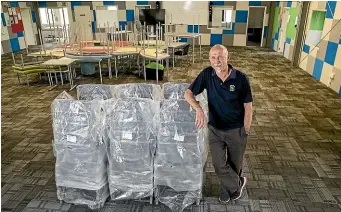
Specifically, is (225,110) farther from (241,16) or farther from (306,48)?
(241,16)

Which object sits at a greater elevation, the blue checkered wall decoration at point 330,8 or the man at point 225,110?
the blue checkered wall decoration at point 330,8

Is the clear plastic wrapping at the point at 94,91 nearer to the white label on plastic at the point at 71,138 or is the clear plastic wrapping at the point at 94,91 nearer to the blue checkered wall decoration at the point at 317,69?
the white label on plastic at the point at 71,138

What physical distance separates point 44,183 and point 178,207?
1362mm

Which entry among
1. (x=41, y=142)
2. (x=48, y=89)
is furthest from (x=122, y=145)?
(x=48, y=89)

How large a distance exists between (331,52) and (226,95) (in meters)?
4.72

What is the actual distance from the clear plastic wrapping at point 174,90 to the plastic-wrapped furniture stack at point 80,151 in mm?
791

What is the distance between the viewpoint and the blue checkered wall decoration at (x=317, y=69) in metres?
6.00

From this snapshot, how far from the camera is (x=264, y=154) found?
10.2 ft

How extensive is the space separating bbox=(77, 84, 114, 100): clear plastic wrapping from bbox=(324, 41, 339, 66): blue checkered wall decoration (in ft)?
16.0

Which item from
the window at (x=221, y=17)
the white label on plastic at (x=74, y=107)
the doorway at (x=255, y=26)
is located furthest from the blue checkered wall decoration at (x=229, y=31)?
the white label on plastic at (x=74, y=107)

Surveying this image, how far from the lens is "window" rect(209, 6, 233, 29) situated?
10625mm

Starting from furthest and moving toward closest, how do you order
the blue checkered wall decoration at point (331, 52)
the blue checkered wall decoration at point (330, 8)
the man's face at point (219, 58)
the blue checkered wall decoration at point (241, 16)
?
1. the blue checkered wall decoration at point (241, 16)
2. the blue checkered wall decoration at point (330, 8)
3. the blue checkered wall decoration at point (331, 52)
4. the man's face at point (219, 58)

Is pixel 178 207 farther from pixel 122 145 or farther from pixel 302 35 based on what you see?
pixel 302 35

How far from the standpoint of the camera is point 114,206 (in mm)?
2246
